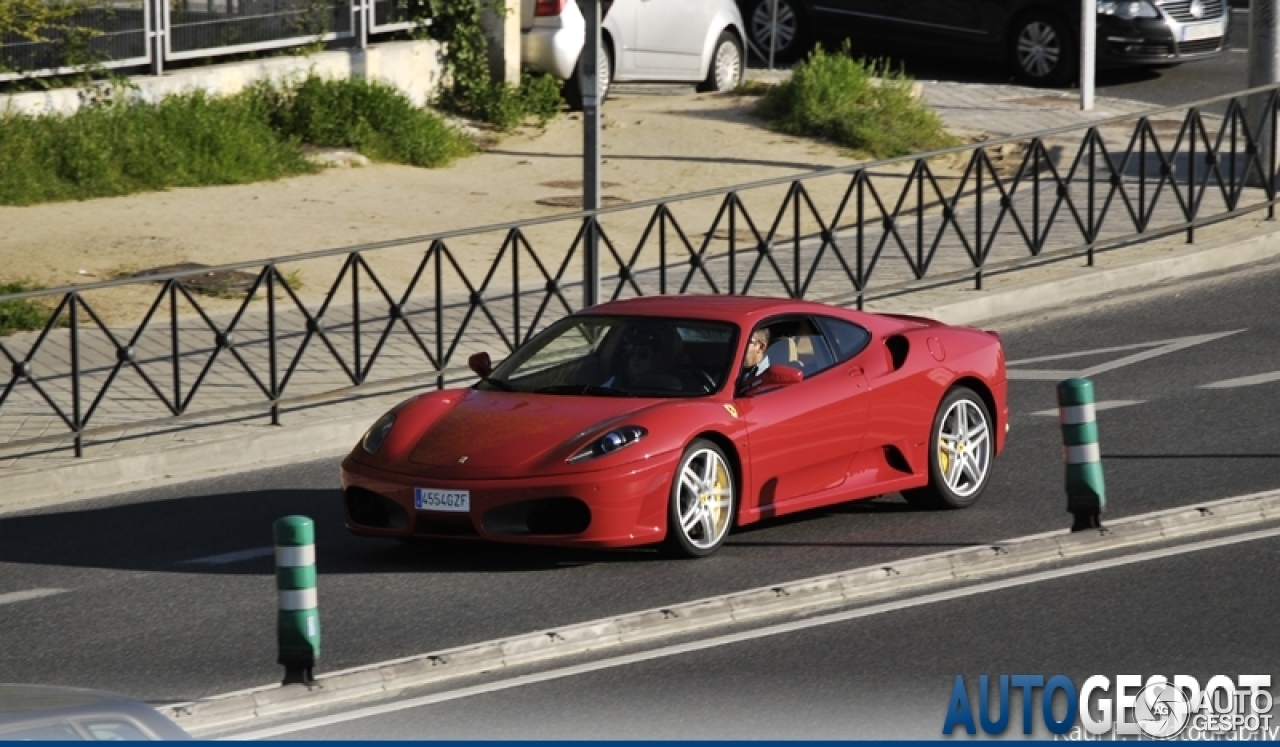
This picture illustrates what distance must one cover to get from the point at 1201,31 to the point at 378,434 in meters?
19.5

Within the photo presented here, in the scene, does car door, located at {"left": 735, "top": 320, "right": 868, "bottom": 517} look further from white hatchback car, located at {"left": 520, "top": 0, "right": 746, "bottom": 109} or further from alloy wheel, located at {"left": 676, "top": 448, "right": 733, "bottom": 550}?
white hatchback car, located at {"left": 520, "top": 0, "right": 746, "bottom": 109}

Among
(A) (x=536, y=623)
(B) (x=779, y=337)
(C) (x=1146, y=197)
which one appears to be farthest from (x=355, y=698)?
(C) (x=1146, y=197)

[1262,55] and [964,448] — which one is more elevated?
[1262,55]

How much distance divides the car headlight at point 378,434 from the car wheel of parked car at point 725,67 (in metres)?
16.7

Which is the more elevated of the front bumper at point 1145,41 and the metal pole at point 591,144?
the front bumper at point 1145,41

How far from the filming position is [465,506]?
35.4 ft

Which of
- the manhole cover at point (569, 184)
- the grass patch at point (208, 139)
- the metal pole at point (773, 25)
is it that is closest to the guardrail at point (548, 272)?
the manhole cover at point (569, 184)

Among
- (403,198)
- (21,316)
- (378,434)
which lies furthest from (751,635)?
(403,198)

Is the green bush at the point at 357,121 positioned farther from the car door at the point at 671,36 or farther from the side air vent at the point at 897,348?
the side air vent at the point at 897,348

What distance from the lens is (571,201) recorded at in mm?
21938

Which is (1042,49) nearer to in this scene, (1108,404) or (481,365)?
(1108,404)

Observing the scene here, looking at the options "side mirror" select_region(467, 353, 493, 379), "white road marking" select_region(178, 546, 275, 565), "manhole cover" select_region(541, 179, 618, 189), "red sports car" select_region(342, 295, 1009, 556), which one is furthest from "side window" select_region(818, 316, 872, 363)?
"manhole cover" select_region(541, 179, 618, 189)

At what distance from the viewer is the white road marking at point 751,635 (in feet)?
27.9

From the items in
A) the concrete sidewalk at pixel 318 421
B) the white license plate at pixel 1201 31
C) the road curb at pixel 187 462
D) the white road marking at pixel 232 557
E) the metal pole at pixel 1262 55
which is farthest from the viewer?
the white license plate at pixel 1201 31
